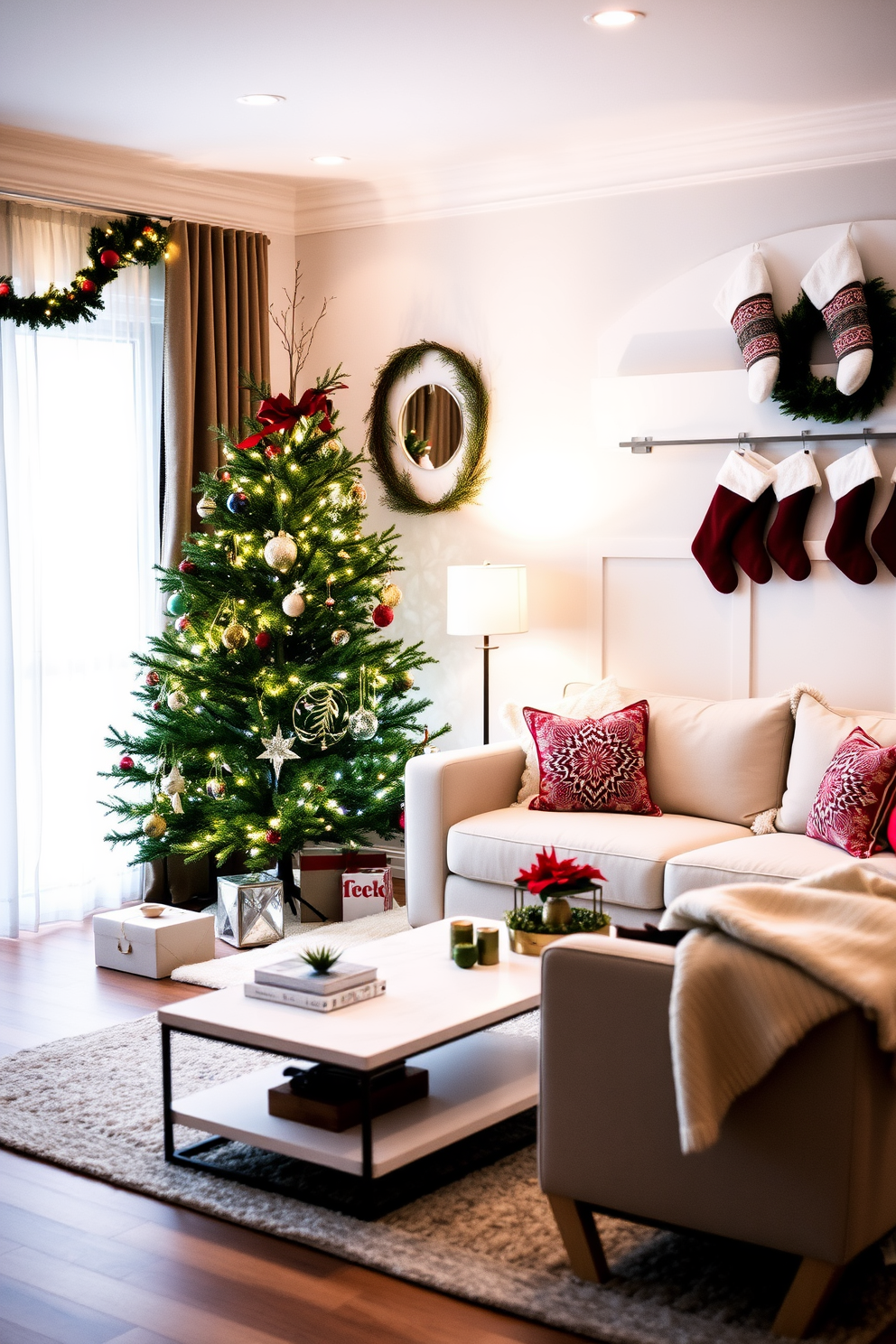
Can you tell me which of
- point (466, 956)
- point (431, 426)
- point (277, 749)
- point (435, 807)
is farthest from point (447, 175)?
point (466, 956)

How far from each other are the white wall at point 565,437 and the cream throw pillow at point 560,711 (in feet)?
0.94

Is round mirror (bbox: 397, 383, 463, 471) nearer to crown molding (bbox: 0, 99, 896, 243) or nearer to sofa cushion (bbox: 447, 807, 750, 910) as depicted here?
crown molding (bbox: 0, 99, 896, 243)

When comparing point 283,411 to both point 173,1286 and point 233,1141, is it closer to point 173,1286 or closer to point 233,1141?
point 233,1141

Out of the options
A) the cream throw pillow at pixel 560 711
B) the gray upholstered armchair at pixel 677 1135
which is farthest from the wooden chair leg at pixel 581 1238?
the cream throw pillow at pixel 560 711

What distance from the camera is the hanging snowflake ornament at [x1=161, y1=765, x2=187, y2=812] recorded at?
15.5 feet

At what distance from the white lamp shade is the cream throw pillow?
0.32 metres

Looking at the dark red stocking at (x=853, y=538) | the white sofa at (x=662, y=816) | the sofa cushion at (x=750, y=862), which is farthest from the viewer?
the dark red stocking at (x=853, y=538)

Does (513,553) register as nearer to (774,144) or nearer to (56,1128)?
(774,144)

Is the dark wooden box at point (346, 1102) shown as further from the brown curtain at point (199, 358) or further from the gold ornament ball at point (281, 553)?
the brown curtain at point (199, 358)

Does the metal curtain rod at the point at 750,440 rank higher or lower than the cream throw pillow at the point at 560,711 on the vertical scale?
higher

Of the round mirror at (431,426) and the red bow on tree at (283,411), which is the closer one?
the red bow on tree at (283,411)

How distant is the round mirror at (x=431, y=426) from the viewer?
5402 mm

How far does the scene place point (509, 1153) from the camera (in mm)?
2988

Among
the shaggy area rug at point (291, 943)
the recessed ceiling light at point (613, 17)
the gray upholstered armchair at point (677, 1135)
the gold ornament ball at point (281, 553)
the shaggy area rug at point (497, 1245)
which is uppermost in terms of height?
the recessed ceiling light at point (613, 17)
